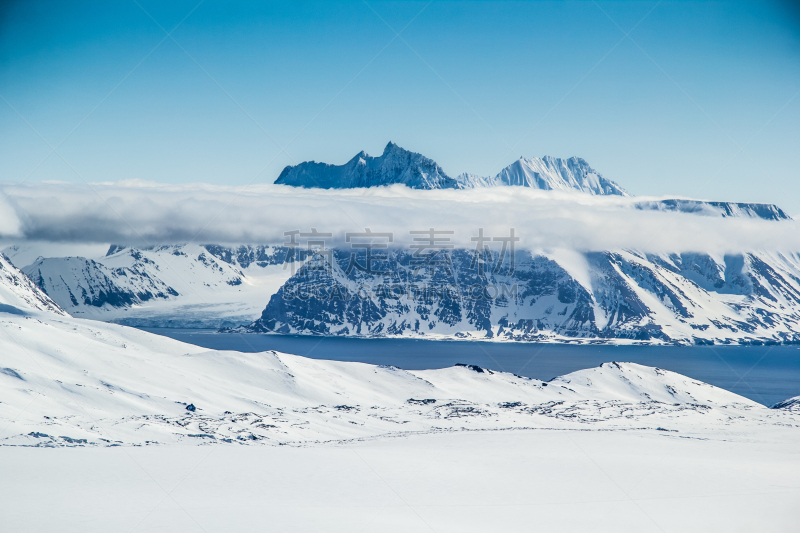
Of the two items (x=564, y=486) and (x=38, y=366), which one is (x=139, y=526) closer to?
(x=564, y=486)

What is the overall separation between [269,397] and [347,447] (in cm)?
3966

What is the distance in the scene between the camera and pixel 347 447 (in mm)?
61625

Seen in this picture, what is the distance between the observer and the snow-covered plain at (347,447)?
33.6 metres

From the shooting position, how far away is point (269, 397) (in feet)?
323

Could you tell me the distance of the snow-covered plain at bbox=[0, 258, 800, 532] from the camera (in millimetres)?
33594

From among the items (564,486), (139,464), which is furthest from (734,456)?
(139,464)

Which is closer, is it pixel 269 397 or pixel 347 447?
Result: pixel 347 447

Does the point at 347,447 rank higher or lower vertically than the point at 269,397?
higher

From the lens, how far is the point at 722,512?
36.7m

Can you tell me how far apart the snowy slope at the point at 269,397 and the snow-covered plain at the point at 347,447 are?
1.33ft

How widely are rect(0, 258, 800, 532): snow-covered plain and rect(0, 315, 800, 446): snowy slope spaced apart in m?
0.41

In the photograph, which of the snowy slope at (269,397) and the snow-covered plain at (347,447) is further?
the snowy slope at (269,397)

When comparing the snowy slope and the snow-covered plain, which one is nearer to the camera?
the snow-covered plain

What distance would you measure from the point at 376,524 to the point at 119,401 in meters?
58.2
